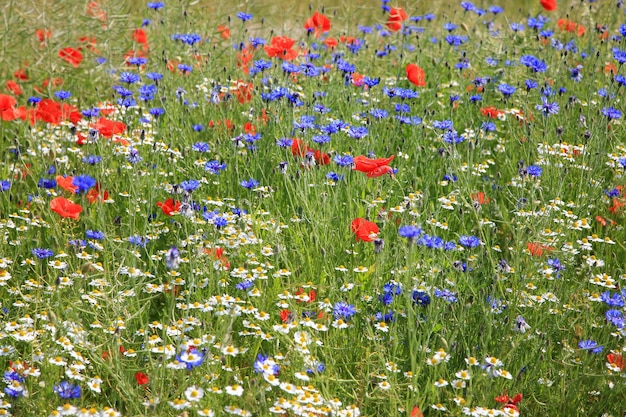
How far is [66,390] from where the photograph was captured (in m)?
2.25

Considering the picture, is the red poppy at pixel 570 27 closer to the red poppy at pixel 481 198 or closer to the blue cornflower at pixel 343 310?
the red poppy at pixel 481 198

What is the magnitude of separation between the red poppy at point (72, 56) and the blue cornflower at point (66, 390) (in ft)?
8.06

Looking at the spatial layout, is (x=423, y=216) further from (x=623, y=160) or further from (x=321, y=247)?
(x=623, y=160)

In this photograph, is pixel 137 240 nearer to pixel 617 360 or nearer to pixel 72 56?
pixel 617 360

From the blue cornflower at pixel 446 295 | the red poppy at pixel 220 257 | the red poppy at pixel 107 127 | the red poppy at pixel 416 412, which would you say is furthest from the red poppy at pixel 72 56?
the red poppy at pixel 416 412

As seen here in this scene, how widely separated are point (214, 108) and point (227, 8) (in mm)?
2384

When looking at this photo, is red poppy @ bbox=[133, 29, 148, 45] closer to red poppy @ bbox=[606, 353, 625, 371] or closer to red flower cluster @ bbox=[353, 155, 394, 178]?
red flower cluster @ bbox=[353, 155, 394, 178]

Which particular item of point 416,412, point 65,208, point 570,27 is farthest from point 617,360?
point 570,27

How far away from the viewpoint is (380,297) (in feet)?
8.81

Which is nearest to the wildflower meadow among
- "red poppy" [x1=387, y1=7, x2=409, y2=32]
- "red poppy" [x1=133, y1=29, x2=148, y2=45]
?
"red poppy" [x1=387, y1=7, x2=409, y2=32]

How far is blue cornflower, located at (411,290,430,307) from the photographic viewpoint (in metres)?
2.67

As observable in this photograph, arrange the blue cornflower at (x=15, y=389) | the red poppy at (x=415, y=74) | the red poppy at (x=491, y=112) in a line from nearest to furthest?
the blue cornflower at (x=15, y=389) < the red poppy at (x=415, y=74) < the red poppy at (x=491, y=112)

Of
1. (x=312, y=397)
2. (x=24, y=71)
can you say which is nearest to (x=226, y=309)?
(x=312, y=397)

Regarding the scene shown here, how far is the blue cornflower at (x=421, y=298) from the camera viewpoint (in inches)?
105
